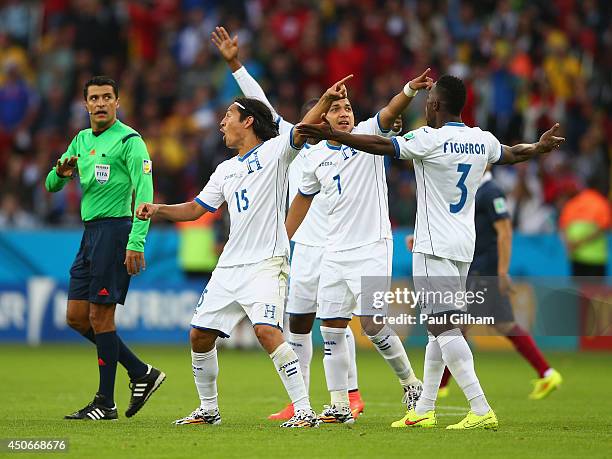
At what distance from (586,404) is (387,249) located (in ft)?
10.0

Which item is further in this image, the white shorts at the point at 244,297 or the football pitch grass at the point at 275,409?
the white shorts at the point at 244,297

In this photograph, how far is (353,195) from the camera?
1022cm

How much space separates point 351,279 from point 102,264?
6.73 feet

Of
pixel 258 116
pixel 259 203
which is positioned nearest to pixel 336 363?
pixel 259 203

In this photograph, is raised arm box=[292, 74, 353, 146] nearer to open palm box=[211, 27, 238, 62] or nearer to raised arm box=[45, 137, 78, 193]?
raised arm box=[45, 137, 78, 193]

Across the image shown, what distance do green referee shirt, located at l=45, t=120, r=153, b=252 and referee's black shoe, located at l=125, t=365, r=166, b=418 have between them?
1.38 metres

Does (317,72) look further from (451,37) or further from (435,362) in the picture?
(435,362)

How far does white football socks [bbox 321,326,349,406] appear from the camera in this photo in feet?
A: 33.1

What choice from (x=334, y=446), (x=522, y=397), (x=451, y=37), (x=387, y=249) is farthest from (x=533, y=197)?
(x=334, y=446)

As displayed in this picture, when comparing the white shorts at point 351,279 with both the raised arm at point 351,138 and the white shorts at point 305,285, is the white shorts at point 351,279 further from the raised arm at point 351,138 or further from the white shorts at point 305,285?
the raised arm at point 351,138

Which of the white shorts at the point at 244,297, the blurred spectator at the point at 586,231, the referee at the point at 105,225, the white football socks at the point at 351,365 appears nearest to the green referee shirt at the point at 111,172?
the referee at the point at 105,225

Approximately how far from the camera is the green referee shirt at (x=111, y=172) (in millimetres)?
10000

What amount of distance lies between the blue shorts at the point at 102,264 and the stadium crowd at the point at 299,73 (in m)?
9.98

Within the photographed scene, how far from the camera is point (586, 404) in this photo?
39.0ft
